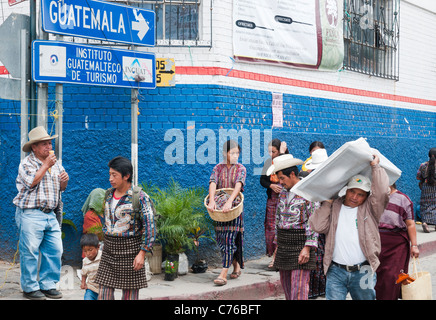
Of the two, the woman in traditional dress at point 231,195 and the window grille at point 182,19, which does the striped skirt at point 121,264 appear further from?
the window grille at point 182,19

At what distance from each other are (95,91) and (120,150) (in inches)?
36.7

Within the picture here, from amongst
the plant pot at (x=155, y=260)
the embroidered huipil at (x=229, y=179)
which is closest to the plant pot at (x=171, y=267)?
the plant pot at (x=155, y=260)

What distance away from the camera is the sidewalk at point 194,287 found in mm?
6691

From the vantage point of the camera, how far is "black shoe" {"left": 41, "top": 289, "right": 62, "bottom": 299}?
6480 millimetres

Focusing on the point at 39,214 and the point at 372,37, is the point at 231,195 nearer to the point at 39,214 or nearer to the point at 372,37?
the point at 39,214

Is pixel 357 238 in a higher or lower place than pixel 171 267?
higher

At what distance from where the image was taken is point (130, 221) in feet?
15.8

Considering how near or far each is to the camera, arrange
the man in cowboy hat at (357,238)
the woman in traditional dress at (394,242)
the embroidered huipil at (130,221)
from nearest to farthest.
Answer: the man in cowboy hat at (357,238), the embroidered huipil at (130,221), the woman in traditional dress at (394,242)

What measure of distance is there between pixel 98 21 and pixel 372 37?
7351 millimetres

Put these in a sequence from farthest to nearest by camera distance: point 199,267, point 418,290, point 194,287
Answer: point 199,267
point 194,287
point 418,290

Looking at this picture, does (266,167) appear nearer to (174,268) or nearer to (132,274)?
(174,268)

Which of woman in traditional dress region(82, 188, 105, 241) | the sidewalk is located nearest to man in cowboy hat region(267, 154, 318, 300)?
the sidewalk

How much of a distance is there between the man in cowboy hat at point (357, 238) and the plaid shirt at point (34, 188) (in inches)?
129

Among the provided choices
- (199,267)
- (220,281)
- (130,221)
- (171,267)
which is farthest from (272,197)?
(130,221)
